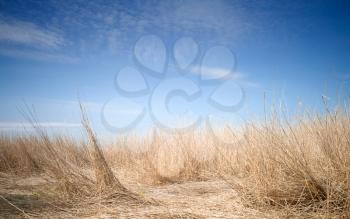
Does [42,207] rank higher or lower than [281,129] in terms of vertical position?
lower

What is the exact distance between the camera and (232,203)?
3.44 m

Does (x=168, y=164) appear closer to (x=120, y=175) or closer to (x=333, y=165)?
(x=120, y=175)

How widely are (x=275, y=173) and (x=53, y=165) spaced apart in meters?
2.99

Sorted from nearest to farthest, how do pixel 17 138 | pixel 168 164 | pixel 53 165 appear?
pixel 53 165 → pixel 168 164 → pixel 17 138

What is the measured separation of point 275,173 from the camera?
326 cm

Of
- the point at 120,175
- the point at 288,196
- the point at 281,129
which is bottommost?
the point at 120,175

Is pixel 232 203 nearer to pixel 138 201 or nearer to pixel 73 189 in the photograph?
pixel 138 201

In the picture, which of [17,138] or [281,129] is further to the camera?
[17,138]

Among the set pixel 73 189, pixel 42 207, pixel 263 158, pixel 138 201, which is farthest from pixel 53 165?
pixel 263 158

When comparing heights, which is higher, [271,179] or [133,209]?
[271,179]

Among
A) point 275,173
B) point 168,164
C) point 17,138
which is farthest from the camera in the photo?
point 17,138

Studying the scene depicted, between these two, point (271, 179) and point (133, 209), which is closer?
point (271, 179)

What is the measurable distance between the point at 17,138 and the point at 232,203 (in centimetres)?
914

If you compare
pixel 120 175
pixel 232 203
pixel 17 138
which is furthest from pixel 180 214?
pixel 17 138
